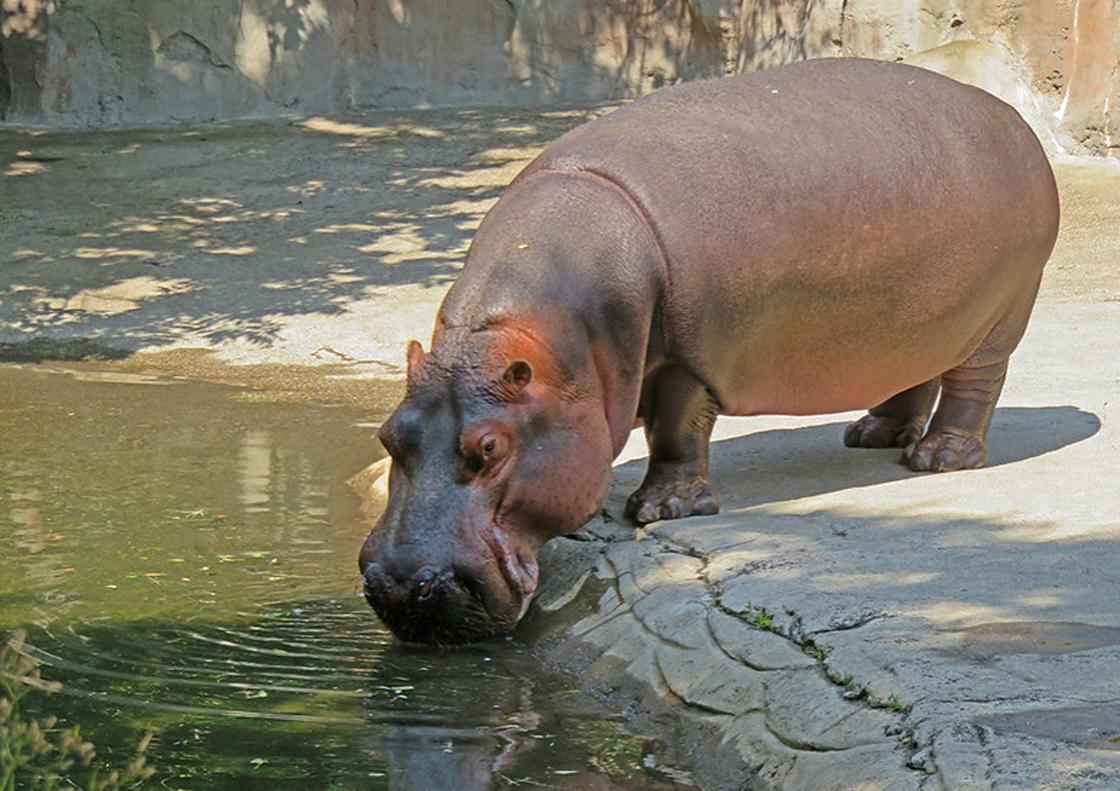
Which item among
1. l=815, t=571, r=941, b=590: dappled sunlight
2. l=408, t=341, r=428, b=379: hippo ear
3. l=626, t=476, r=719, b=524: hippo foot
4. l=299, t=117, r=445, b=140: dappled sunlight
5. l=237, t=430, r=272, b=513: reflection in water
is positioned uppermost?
l=408, t=341, r=428, b=379: hippo ear

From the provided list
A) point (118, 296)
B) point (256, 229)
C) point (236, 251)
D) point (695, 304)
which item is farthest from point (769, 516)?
point (256, 229)

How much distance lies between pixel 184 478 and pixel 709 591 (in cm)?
288

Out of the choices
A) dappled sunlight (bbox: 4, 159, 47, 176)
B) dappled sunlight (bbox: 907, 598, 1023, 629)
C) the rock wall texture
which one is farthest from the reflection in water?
the rock wall texture

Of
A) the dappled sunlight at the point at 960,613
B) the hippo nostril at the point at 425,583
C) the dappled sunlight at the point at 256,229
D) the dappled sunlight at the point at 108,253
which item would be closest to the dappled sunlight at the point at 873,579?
the dappled sunlight at the point at 960,613

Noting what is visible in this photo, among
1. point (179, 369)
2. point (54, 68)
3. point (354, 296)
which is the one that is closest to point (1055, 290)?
point (354, 296)

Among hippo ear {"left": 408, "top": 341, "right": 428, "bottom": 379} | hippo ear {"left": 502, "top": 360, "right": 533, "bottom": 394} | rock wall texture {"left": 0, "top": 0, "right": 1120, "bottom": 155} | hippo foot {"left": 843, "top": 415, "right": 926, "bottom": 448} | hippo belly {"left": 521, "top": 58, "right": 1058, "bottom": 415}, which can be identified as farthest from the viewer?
rock wall texture {"left": 0, "top": 0, "right": 1120, "bottom": 155}

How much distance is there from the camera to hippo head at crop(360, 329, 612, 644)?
4.90 meters

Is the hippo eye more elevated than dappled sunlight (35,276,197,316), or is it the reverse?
the hippo eye

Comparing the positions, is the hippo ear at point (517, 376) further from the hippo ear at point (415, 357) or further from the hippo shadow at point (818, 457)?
the hippo shadow at point (818, 457)

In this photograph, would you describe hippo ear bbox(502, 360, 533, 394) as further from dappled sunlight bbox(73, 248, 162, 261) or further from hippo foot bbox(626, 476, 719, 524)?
dappled sunlight bbox(73, 248, 162, 261)

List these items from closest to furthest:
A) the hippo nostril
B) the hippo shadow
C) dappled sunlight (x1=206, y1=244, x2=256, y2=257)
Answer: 1. the hippo nostril
2. the hippo shadow
3. dappled sunlight (x1=206, y1=244, x2=256, y2=257)

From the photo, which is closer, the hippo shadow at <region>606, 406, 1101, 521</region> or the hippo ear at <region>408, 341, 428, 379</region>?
the hippo ear at <region>408, 341, 428, 379</region>

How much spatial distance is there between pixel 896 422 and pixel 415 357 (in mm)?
2537

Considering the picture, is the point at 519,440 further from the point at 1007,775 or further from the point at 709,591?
the point at 1007,775
